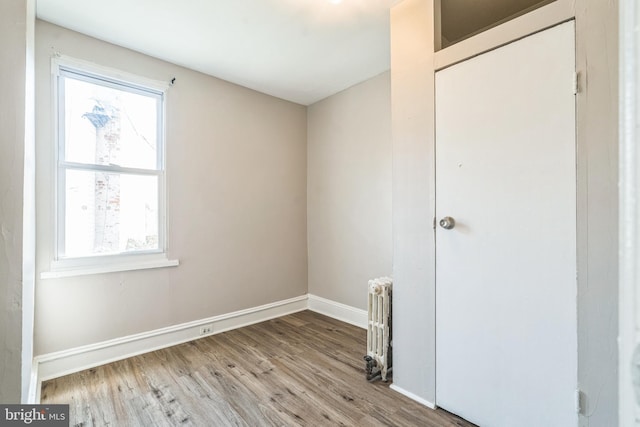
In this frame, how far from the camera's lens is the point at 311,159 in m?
3.60

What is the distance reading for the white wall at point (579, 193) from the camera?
119cm

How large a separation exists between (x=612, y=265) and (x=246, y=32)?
2515mm

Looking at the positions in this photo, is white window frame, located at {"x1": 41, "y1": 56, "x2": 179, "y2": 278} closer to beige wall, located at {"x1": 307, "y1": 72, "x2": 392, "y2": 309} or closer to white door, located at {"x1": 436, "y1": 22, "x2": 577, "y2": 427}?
beige wall, located at {"x1": 307, "y1": 72, "x2": 392, "y2": 309}

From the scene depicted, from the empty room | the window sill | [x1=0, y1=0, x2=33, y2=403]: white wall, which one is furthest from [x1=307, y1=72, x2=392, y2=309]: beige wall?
[x1=0, y1=0, x2=33, y2=403]: white wall

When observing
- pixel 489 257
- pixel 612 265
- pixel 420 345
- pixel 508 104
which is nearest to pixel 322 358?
pixel 420 345

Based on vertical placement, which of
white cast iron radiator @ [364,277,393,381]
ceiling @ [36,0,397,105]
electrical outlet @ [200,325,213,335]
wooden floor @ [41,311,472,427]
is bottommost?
wooden floor @ [41,311,472,427]

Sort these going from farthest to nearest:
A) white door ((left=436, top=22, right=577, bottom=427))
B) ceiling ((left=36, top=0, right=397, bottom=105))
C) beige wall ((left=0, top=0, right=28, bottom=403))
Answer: ceiling ((left=36, top=0, right=397, bottom=105)), white door ((left=436, top=22, right=577, bottom=427)), beige wall ((left=0, top=0, right=28, bottom=403))

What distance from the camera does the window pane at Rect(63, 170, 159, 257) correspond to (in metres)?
2.19

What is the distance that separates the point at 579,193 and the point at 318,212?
99.1 inches

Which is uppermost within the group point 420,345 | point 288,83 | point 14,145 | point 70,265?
point 288,83

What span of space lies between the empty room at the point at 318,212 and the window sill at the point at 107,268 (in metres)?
0.01

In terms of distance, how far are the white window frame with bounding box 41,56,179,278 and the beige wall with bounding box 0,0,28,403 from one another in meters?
1.38

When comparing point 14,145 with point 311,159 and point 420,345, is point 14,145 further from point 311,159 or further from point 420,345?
point 311,159

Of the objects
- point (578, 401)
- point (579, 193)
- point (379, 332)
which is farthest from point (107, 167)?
point (578, 401)
